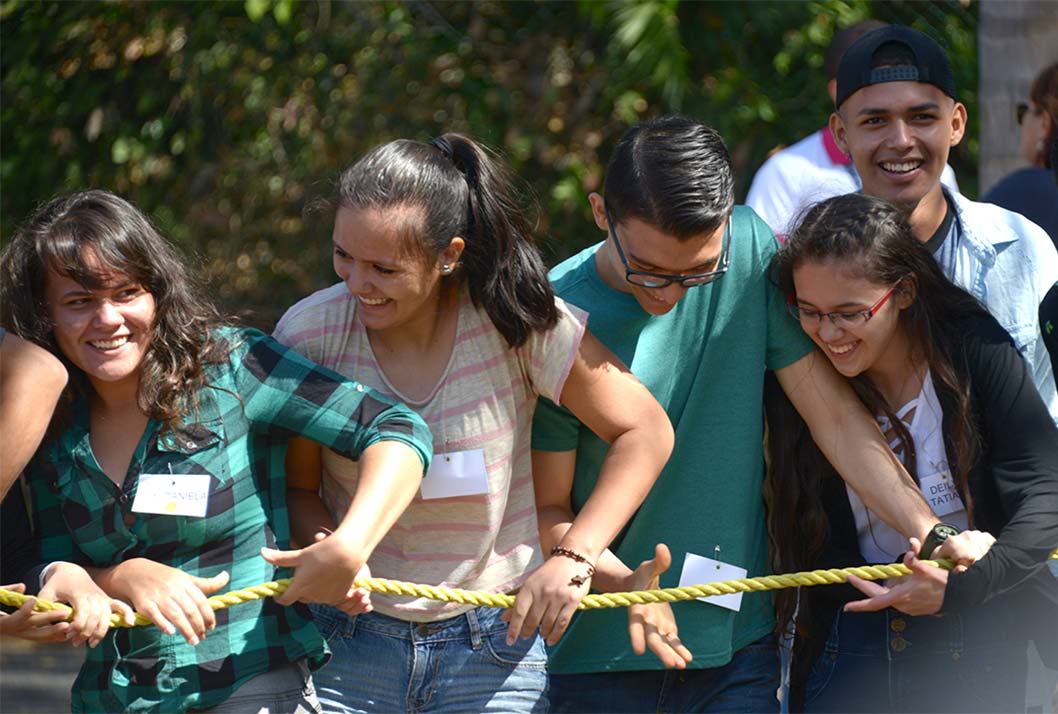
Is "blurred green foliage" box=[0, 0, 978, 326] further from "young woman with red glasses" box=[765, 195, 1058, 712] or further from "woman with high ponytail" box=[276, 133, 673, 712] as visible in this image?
"woman with high ponytail" box=[276, 133, 673, 712]

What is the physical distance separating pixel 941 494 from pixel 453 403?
96cm

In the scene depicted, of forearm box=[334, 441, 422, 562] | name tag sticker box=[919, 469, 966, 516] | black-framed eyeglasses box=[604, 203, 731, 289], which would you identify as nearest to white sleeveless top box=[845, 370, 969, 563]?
name tag sticker box=[919, 469, 966, 516]

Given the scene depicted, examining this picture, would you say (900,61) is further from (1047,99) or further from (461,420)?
(461,420)

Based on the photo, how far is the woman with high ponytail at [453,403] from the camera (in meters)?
2.44

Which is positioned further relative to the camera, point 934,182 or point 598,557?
point 934,182

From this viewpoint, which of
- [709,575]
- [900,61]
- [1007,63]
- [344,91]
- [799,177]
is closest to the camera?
[709,575]

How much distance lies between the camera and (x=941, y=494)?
2541mm

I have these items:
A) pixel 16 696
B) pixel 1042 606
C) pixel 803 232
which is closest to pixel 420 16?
pixel 16 696

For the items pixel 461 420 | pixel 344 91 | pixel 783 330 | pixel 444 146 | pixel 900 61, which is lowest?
pixel 461 420

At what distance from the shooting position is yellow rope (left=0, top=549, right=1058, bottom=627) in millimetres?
2289

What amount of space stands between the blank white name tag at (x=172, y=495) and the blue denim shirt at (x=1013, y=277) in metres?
1.59

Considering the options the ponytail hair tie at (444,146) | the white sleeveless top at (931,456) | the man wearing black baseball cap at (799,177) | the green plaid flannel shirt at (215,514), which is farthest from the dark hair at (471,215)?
the man wearing black baseball cap at (799,177)

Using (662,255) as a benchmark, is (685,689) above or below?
below

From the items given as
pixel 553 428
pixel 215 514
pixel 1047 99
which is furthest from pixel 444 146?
pixel 1047 99
